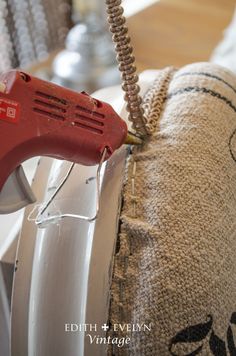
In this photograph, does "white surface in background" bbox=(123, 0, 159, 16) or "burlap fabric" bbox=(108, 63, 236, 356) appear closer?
"burlap fabric" bbox=(108, 63, 236, 356)

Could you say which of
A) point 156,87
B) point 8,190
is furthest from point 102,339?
point 156,87

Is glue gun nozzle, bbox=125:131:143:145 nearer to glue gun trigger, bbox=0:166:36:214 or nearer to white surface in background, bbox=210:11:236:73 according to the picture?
→ glue gun trigger, bbox=0:166:36:214

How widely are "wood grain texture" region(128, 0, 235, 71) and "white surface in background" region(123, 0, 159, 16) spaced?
20 millimetres

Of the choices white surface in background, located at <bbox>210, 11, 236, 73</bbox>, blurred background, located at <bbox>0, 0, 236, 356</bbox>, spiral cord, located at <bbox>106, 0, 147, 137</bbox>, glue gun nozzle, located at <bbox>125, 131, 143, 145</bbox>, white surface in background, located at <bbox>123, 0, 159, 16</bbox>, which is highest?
white surface in background, located at <bbox>123, 0, 159, 16</bbox>

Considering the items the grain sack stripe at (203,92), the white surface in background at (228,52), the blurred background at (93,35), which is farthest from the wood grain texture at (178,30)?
the grain sack stripe at (203,92)

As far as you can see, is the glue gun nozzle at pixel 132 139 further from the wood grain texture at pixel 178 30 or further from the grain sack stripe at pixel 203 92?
the wood grain texture at pixel 178 30


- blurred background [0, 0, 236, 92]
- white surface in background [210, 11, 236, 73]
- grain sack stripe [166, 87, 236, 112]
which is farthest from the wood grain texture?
grain sack stripe [166, 87, 236, 112]

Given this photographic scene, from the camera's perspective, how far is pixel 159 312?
39 cm

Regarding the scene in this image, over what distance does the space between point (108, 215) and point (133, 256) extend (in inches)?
1.7

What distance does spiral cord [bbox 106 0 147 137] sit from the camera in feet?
1.45

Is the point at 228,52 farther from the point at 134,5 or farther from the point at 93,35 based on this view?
the point at 134,5

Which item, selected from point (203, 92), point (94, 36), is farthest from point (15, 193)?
point (94, 36)

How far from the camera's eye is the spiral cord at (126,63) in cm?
44

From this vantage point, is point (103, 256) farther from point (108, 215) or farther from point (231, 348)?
point (231, 348)
